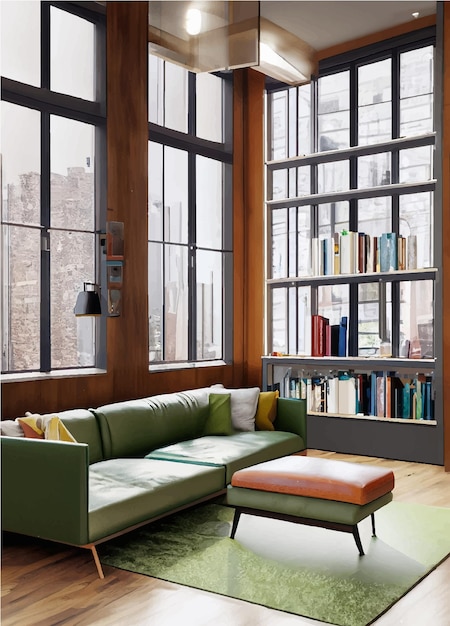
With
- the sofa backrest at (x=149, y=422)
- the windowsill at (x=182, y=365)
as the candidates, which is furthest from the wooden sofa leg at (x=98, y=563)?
the windowsill at (x=182, y=365)

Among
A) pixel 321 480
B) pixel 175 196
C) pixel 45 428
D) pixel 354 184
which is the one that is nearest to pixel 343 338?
pixel 354 184

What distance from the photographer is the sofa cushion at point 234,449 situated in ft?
16.4

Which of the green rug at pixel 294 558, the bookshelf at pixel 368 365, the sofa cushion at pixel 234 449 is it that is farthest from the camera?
the bookshelf at pixel 368 365

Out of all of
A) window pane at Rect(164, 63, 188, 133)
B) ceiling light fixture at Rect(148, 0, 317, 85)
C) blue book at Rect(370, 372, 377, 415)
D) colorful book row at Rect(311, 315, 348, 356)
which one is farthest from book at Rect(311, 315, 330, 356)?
ceiling light fixture at Rect(148, 0, 317, 85)

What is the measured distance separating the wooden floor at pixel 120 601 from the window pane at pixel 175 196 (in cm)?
356

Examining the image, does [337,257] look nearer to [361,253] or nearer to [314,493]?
[361,253]

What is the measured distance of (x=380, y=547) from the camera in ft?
13.8

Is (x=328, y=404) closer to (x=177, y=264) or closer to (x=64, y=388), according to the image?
(x=177, y=264)

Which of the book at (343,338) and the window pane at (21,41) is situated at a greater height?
the window pane at (21,41)

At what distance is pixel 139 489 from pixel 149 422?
4.06 feet

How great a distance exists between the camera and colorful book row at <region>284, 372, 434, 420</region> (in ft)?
21.7

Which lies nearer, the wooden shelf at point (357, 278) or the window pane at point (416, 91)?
the wooden shelf at point (357, 278)

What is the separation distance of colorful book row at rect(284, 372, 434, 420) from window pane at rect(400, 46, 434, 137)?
2360 mm

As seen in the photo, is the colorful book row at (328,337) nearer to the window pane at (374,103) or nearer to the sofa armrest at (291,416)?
the sofa armrest at (291,416)
